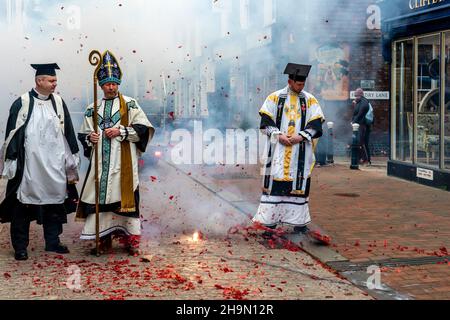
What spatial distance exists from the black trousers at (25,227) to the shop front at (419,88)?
6.10 meters

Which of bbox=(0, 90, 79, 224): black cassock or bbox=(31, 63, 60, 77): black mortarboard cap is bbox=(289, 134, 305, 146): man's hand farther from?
bbox=(31, 63, 60, 77): black mortarboard cap

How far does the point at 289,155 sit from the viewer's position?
5980 millimetres

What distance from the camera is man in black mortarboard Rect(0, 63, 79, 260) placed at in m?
5.16

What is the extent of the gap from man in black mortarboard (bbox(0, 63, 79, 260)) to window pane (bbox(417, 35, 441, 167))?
6349 mm

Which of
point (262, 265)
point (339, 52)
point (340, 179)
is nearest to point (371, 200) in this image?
point (340, 179)

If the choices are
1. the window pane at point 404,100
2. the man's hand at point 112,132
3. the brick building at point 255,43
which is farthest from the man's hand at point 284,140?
the window pane at point 404,100

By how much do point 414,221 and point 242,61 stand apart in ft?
11.6

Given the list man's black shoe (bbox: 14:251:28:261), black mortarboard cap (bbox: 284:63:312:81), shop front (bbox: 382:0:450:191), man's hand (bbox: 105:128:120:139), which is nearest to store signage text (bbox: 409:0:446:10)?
shop front (bbox: 382:0:450:191)

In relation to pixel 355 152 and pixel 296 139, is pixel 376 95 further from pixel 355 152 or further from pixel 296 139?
pixel 296 139

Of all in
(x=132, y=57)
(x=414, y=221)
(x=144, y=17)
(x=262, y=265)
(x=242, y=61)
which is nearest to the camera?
(x=262, y=265)

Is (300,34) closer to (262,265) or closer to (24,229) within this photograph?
(262,265)

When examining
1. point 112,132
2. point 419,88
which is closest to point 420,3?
point 419,88
